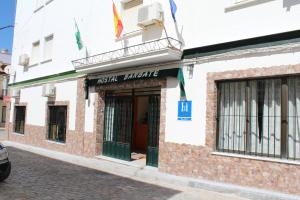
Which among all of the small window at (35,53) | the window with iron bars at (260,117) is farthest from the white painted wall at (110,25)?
the window with iron bars at (260,117)

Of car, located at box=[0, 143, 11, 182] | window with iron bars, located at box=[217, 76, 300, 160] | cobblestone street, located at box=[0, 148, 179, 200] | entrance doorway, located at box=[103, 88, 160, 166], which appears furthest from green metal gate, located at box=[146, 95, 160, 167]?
car, located at box=[0, 143, 11, 182]

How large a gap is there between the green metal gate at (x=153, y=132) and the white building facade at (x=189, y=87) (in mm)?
32

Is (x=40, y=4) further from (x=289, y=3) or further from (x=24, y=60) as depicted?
(x=289, y=3)

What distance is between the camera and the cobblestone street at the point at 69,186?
23.9ft

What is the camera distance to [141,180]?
934 centimetres

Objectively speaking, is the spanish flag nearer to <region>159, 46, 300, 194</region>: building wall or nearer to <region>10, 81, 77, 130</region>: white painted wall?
<region>159, 46, 300, 194</region>: building wall

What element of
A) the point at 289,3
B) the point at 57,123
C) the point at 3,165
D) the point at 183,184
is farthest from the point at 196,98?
the point at 57,123

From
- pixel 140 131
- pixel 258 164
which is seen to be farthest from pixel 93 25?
pixel 258 164

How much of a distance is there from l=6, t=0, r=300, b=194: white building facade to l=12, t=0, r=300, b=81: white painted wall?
0.10 feet

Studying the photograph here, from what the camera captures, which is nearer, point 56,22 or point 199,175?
point 199,175

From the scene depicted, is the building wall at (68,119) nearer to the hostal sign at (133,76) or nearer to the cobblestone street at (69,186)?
the hostal sign at (133,76)

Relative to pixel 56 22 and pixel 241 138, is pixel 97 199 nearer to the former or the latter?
pixel 241 138

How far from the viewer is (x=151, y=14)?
9.93 metres

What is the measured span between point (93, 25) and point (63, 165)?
546 cm
